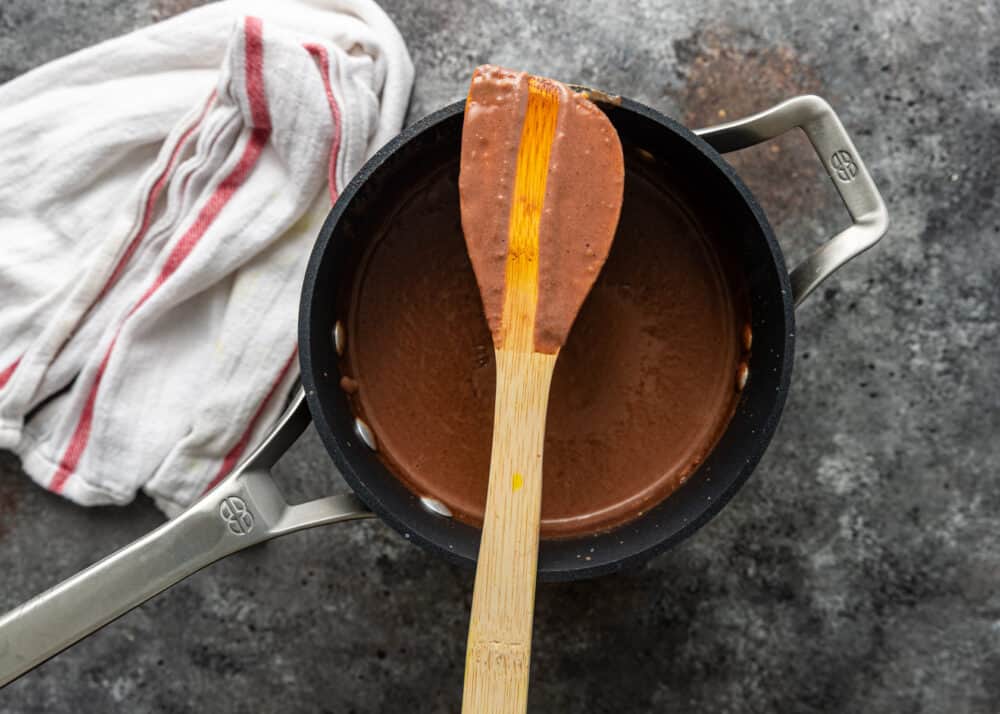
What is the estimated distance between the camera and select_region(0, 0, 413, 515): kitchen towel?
3.19 ft

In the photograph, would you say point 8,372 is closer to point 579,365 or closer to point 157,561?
point 157,561

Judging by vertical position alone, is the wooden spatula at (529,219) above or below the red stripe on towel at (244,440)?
above

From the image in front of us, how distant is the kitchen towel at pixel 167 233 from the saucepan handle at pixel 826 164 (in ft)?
1.35

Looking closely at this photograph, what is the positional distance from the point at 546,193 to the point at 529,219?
0.09 ft

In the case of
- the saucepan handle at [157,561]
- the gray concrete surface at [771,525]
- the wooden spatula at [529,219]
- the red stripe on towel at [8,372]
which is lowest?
the gray concrete surface at [771,525]

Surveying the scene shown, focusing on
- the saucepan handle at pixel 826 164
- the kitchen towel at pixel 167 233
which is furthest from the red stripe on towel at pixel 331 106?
the saucepan handle at pixel 826 164

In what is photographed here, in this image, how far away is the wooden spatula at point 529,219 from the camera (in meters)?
0.77

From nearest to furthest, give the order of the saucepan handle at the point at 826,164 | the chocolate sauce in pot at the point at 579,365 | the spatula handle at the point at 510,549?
the spatula handle at the point at 510,549 < the saucepan handle at the point at 826,164 < the chocolate sauce in pot at the point at 579,365

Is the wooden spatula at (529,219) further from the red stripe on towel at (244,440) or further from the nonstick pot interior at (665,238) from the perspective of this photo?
the red stripe on towel at (244,440)

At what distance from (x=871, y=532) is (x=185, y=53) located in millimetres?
988

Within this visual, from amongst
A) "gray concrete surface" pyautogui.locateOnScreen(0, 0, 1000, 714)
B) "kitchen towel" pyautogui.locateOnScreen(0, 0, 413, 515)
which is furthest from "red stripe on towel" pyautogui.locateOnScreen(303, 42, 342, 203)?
"gray concrete surface" pyautogui.locateOnScreen(0, 0, 1000, 714)

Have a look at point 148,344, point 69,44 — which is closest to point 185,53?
point 69,44

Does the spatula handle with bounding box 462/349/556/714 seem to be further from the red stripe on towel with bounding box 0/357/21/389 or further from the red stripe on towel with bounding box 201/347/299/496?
the red stripe on towel with bounding box 0/357/21/389

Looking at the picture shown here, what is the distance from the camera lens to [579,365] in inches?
36.6
